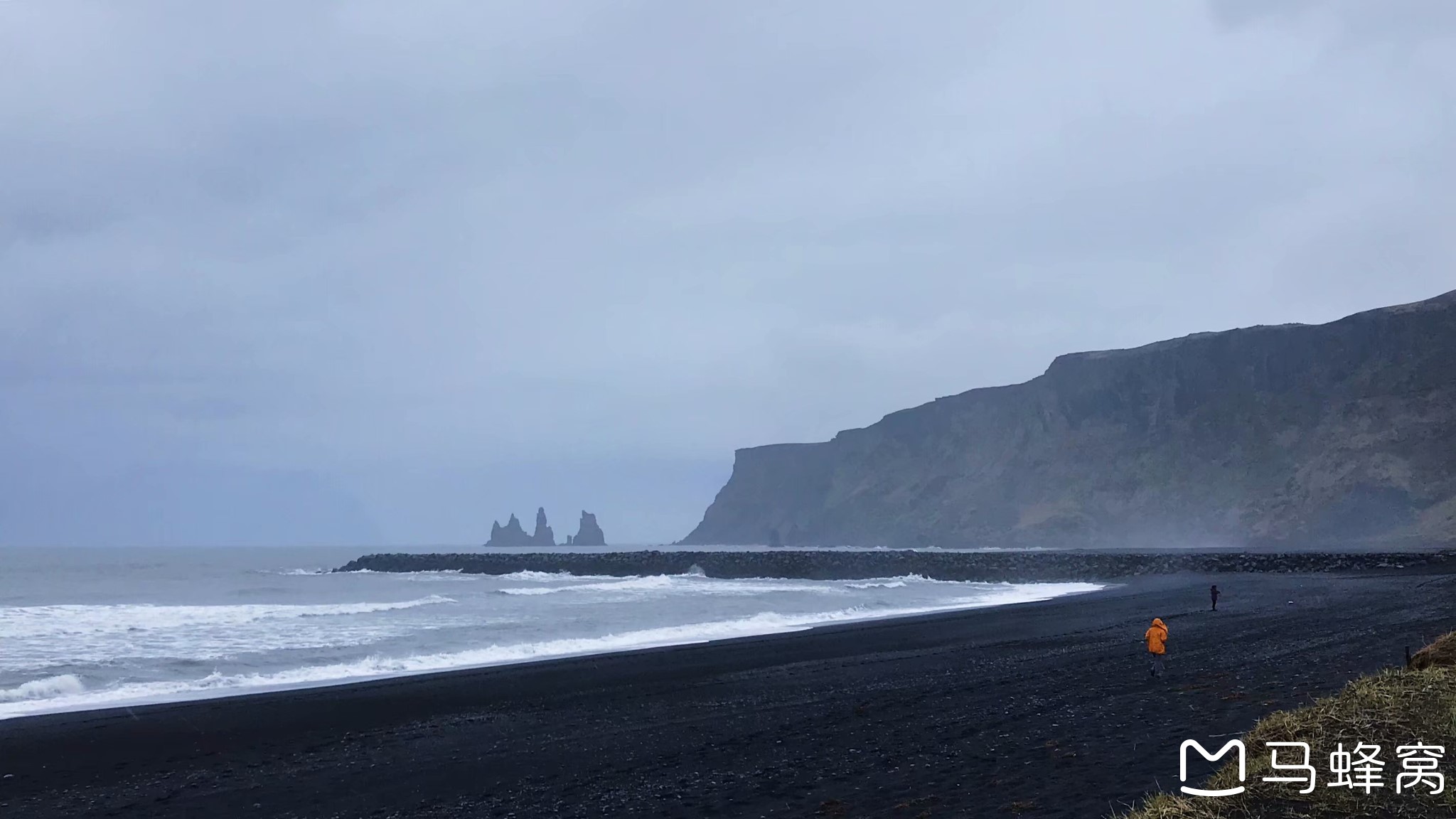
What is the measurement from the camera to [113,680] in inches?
722

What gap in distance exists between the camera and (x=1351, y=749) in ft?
18.3

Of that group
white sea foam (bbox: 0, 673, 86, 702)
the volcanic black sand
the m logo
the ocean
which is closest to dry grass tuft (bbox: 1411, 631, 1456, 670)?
the m logo

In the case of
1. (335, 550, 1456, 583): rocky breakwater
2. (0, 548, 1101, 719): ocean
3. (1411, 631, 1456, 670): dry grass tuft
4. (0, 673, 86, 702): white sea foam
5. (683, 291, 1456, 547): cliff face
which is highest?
(683, 291, 1456, 547): cliff face

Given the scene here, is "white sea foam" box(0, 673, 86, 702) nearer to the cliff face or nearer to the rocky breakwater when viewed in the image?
the rocky breakwater

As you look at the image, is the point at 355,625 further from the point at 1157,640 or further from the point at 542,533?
the point at 542,533

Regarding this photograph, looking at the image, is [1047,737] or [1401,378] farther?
[1401,378]

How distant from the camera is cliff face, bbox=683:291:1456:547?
315ft

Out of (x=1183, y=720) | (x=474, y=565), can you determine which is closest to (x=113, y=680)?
(x=1183, y=720)

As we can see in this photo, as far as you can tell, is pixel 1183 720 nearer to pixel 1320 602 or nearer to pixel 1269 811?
pixel 1269 811

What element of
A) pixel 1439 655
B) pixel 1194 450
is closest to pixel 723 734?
pixel 1439 655

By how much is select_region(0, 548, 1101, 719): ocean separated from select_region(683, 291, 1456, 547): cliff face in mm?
61562

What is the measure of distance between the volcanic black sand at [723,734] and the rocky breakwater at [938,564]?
3554cm

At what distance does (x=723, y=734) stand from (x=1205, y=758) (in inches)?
220

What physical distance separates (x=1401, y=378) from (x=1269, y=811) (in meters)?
113
